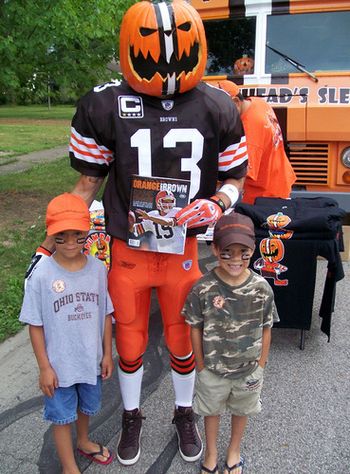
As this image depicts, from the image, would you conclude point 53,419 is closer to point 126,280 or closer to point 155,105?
point 126,280

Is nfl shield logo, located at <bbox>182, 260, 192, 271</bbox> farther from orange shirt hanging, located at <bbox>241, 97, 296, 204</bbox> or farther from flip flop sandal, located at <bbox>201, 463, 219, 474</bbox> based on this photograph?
orange shirt hanging, located at <bbox>241, 97, 296, 204</bbox>

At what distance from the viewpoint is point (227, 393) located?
220 cm


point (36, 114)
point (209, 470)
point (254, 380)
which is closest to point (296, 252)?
point (254, 380)

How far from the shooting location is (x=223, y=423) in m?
2.65

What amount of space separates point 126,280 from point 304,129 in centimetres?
275

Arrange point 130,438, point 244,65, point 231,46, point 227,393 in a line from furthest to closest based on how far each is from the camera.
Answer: point 231,46 → point 244,65 → point 130,438 → point 227,393

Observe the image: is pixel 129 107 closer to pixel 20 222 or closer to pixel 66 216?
pixel 66 216

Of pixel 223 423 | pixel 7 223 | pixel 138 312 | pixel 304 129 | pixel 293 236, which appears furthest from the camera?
pixel 7 223

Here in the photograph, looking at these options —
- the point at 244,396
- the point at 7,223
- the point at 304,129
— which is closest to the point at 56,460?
the point at 244,396

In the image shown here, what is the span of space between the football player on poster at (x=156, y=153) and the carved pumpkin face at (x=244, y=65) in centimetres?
317

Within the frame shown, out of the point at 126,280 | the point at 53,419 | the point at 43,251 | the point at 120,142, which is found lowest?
the point at 53,419

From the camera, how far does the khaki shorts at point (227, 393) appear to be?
2.17 metres

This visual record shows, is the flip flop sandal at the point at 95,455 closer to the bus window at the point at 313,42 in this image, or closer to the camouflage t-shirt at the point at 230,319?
the camouflage t-shirt at the point at 230,319

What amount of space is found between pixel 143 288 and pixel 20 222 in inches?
173
